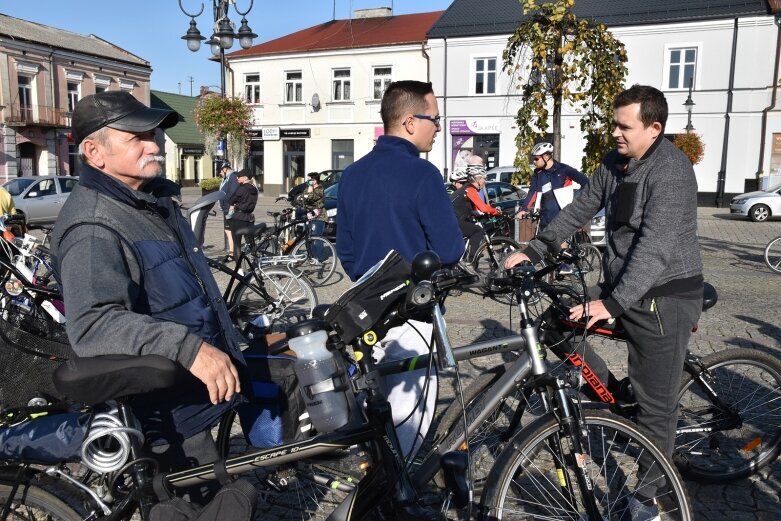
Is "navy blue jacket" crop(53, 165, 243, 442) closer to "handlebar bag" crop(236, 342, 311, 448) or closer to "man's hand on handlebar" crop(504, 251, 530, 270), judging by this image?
"handlebar bag" crop(236, 342, 311, 448)

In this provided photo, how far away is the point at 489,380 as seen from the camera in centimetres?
317

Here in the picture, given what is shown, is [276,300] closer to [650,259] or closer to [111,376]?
[650,259]

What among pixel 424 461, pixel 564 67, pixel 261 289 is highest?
pixel 564 67

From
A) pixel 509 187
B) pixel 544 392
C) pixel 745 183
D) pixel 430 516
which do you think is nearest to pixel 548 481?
pixel 544 392

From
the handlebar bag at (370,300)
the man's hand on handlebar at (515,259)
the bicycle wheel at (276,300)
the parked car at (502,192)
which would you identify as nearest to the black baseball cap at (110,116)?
the handlebar bag at (370,300)

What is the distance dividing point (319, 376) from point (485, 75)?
31705 millimetres

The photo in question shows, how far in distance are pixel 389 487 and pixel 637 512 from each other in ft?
3.87

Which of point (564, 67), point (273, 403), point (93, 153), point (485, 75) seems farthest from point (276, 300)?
point (485, 75)

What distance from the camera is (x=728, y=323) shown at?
734 centimetres

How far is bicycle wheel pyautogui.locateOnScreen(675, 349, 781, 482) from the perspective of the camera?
3.58 m

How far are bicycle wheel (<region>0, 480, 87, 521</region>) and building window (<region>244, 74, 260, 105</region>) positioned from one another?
37.6m

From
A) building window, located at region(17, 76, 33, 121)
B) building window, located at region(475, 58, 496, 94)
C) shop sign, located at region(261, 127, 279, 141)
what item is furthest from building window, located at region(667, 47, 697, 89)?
building window, located at region(17, 76, 33, 121)

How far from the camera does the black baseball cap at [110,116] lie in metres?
2.26

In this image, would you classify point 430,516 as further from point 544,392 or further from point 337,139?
point 337,139
